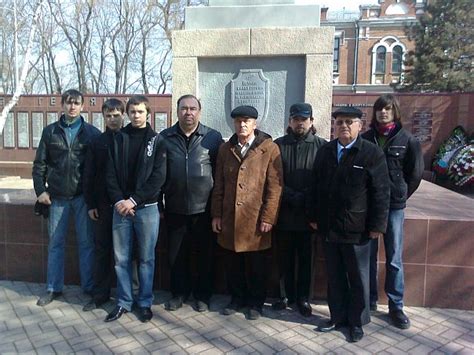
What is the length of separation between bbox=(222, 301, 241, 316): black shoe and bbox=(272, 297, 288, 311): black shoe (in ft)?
1.08

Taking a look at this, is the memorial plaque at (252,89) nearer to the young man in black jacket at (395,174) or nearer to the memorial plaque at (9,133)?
the young man in black jacket at (395,174)

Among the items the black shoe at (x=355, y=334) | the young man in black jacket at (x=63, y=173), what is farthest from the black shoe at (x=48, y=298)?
the black shoe at (x=355, y=334)

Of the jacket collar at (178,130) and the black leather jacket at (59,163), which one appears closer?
the jacket collar at (178,130)

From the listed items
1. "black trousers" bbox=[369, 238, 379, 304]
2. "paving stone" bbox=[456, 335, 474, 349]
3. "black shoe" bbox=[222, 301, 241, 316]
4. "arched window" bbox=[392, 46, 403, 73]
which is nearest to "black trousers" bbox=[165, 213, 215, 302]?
"black shoe" bbox=[222, 301, 241, 316]

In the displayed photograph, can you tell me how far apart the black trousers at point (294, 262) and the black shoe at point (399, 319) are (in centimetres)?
73

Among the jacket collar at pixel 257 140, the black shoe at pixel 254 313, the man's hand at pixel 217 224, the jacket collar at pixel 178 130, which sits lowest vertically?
the black shoe at pixel 254 313

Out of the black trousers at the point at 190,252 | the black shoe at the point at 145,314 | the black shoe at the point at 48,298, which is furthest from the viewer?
the black shoe at the point at 48,298

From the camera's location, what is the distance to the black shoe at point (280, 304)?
12.3 ft

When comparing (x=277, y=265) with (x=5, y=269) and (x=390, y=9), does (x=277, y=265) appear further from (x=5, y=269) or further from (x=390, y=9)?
(x=390, y=9)

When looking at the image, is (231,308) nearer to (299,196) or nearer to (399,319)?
(299,196)

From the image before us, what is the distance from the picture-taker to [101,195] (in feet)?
11.5

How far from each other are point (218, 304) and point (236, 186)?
1249mm

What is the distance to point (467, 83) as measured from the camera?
71.6 feet

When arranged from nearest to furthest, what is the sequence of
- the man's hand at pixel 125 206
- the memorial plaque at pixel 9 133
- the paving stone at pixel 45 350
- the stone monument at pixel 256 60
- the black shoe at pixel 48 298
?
1. the paving stone at pixel 45 350
2. the man's hand at pixel 125 206
3. the black shoe at pixel 48 298
4. the stone monument at pixel 256 60
5. the memorial plaque at pixel 9 133
